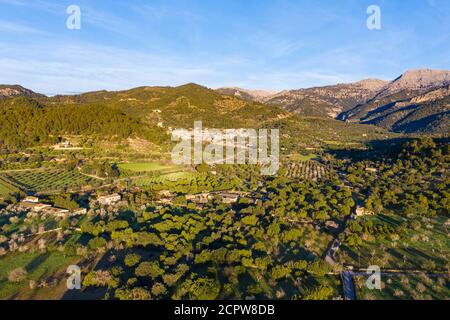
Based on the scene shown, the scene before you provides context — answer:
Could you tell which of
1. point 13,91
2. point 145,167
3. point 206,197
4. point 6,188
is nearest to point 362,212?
point 206,197

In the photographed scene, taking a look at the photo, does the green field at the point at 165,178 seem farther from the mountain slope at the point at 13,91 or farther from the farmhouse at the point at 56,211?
the mountain slope at the point at 13,91

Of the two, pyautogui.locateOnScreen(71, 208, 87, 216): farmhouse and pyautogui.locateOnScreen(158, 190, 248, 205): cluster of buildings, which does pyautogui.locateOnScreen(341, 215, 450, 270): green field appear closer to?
pyautogui.locateOnScreen(158, 190, 248, 205): cluster of buildings

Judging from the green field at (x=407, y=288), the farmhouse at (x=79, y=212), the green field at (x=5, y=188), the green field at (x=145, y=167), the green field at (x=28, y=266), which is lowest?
the green field at (x=407, y=288)

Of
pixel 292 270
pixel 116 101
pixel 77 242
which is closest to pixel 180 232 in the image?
pixel 77 242

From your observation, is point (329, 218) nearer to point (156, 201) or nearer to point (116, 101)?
point (156, 201)

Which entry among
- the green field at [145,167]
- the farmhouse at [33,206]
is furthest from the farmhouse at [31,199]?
the green field at [145,167]

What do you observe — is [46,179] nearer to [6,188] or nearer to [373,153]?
[6,188]

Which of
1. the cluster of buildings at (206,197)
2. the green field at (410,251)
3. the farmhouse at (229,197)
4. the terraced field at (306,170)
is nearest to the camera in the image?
the green field at (410,251)
